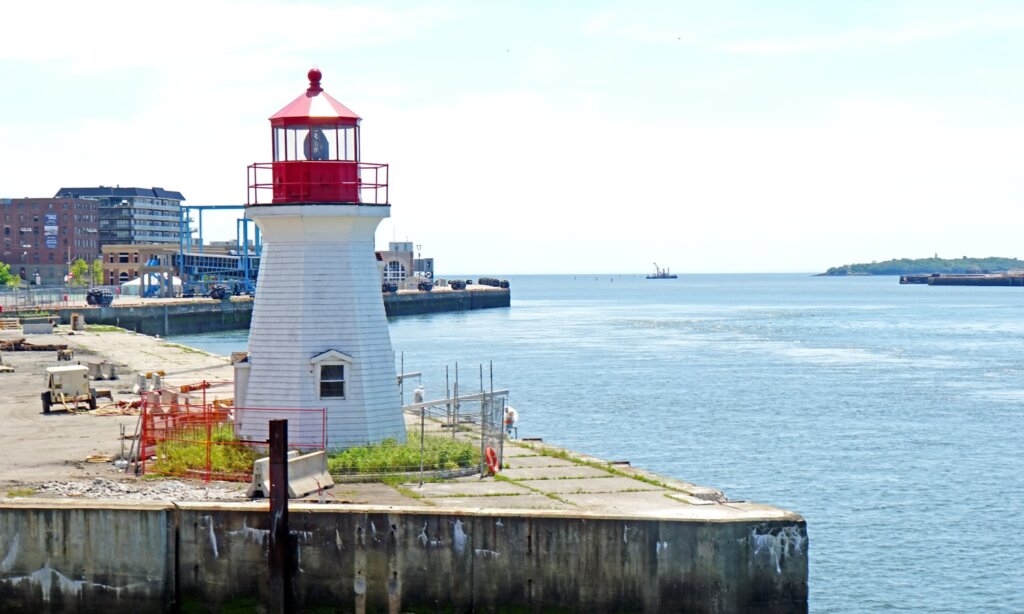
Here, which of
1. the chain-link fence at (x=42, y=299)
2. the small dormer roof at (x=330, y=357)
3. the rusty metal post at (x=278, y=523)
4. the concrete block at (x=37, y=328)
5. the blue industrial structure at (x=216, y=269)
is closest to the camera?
the rusty metal post at (x=278, y=523)

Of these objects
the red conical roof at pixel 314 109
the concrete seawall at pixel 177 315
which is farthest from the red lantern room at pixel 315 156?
the concrete seawall at pixel 177 315

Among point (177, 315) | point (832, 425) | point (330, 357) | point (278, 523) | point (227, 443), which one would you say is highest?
point (330, 357)

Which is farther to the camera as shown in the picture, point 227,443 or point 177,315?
point 177,315

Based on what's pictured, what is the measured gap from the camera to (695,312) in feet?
570

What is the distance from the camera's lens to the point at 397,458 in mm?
24000

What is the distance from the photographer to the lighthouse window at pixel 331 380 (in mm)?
24312

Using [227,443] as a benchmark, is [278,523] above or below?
below

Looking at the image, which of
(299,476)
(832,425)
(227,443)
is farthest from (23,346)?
(299,476)

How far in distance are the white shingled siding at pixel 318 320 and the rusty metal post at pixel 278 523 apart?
14.8 feet

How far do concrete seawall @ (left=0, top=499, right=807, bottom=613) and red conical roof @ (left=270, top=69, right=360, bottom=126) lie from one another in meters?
7.83

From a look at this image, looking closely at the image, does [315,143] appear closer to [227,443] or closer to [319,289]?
[319,289]

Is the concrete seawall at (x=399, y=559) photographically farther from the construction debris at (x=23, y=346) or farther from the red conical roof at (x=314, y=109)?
the construction debris at (x=23, y=346)

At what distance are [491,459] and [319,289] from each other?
4577mm

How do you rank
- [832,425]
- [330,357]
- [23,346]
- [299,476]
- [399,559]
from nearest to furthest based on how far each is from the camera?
[399,559], [299,476], [330,357], [832,425], [23,346]
